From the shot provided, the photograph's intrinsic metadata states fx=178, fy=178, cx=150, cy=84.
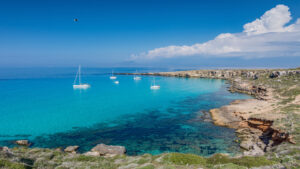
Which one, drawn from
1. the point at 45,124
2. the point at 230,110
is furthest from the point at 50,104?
the point at 230,110

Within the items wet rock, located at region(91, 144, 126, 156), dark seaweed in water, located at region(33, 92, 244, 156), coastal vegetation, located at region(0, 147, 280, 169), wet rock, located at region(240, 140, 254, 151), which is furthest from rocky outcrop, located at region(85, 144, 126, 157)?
wet rock, located at region(240, 140, 254, 151)

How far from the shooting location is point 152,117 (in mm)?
52188

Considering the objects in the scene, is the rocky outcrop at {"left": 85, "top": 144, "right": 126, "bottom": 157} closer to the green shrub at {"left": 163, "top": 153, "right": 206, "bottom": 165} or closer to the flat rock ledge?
the green shrub at {"left": 163, "top": 153, "right": 206, "bottom": 165}

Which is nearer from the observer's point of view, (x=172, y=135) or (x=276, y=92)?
(x=172, y=135)

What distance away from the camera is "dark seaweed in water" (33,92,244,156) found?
32594mm

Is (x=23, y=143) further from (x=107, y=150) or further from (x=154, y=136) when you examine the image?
(x=154, y=136)

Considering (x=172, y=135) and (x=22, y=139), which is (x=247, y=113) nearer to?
(x=172, y=135)

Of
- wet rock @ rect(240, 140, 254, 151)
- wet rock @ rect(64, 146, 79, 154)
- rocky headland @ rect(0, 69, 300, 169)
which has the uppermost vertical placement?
rocky headland @ rect(0, 69, 300, 169)

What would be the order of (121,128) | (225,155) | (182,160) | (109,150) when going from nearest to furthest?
(182,160), (225,155), (109,150), (121,128)

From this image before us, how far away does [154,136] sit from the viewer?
37.7 metres

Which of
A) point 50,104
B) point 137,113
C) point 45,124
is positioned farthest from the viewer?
point 50,104

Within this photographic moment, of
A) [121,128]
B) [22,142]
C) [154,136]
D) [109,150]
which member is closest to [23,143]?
[22,142]

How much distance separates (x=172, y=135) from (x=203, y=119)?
14.5 metres

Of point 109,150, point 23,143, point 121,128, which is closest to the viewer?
point 109,150
